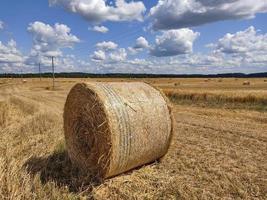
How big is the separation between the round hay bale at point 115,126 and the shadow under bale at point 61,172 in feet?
0.55

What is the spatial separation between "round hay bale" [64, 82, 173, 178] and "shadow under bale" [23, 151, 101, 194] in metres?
0.17

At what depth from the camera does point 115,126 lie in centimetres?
625

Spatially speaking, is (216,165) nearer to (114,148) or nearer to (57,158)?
(114,148)

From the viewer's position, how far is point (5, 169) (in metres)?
6.12

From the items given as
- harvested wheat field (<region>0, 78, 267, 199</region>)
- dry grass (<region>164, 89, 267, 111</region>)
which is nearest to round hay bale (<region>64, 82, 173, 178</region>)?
harvested wheat field (<region>0, 78, 267, 199</region>)

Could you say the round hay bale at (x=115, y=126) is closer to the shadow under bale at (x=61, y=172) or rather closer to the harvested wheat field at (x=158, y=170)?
the shadow under bale at (x=61, y=172)

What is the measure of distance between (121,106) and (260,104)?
1539cm

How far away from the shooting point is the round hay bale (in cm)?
629

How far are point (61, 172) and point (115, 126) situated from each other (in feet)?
5.42

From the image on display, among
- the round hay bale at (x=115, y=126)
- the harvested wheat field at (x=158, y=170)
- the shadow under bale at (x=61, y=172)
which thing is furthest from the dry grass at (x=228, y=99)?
the shadow under bale at (x=61, y=172)

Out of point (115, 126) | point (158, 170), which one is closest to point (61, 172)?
point (115, 126)

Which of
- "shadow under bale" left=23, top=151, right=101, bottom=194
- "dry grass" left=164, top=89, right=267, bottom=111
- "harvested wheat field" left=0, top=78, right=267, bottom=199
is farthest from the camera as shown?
"dry grass" left=164, top=89, right=267, bottom=111

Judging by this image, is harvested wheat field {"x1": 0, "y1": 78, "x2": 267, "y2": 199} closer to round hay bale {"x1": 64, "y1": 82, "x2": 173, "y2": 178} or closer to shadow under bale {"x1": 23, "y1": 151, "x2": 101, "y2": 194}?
shadow under bale {"x1": 23, "y1": 151, "x2": 101, "y2": 194}

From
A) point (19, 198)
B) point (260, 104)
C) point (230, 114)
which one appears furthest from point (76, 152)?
point (260, 104)
